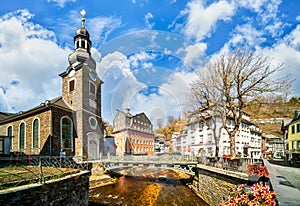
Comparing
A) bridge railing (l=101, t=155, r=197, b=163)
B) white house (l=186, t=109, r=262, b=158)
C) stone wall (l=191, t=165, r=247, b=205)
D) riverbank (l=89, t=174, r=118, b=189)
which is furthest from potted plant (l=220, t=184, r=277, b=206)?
white house (l=186, t=109, r=262, b=158)

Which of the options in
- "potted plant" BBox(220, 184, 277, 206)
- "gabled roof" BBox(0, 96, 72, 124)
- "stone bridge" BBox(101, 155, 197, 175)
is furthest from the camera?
"gabled roof" BBox(0, 96, 72, 124)

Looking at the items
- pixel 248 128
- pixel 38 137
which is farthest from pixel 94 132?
pixel 248 128

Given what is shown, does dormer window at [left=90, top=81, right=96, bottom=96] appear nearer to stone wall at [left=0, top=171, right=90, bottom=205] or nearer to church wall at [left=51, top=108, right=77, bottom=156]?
church wall at [left=51, top=108, right=77, bottom=156]

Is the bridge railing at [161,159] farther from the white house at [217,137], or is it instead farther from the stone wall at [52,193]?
the stone wall at [52,193]

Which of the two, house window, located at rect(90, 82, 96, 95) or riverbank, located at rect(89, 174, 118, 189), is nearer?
riverbank, located at rect(89, 174, 118, 189)

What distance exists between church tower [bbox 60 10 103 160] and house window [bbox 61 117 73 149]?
79 centimetres

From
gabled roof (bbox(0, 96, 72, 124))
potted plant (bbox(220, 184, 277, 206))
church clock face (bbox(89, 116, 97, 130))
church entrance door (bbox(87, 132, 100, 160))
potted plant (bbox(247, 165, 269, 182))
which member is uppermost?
gabled roof (bbox(0, 96, 72, 124))

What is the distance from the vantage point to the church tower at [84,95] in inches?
1100

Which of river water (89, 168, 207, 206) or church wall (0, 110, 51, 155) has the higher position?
church wall (0, 110, 51, 155)

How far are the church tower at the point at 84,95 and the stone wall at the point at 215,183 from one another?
50.4 ft

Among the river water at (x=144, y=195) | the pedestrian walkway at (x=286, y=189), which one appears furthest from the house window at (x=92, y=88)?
the pedestrian walkway at (x=286, y=189)

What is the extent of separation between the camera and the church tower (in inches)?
1100

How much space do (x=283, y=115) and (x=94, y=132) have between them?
72.0m

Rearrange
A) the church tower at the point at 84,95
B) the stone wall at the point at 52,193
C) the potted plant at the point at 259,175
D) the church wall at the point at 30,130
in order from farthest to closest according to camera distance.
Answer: the church tower at the point at 84,95
the church wall at the point at 30,130
the potted plant at the point at 259,175
the stone wall at the point at 52,193
